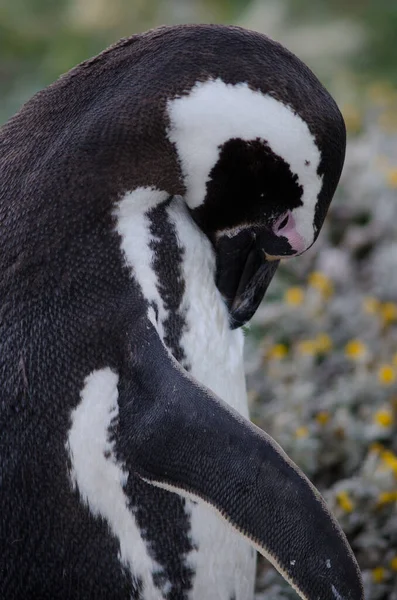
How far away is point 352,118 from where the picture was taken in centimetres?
416

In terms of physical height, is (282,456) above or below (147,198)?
below

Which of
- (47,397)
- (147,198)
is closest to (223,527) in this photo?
(47,397)

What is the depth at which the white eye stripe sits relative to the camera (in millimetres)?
1658

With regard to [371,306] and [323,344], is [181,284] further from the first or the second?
[371,306]

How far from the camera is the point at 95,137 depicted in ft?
5.49

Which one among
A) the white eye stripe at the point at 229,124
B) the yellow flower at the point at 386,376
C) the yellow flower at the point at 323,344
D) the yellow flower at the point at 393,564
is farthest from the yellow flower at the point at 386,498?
the white eye stripe at the point at 229,124

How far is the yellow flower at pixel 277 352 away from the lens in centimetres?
288

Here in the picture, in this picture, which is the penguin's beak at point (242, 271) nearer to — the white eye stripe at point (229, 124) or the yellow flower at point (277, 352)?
the white eye stripe at point (229, 124)

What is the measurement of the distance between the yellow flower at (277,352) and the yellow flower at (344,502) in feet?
1.94

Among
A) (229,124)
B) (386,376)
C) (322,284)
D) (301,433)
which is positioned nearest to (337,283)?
(322,284)

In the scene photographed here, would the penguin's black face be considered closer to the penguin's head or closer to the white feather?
the penguin's head

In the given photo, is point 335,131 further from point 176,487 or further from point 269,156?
point 176,487

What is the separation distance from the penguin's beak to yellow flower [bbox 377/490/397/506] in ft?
2.25

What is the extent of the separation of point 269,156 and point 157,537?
0.65 meters
